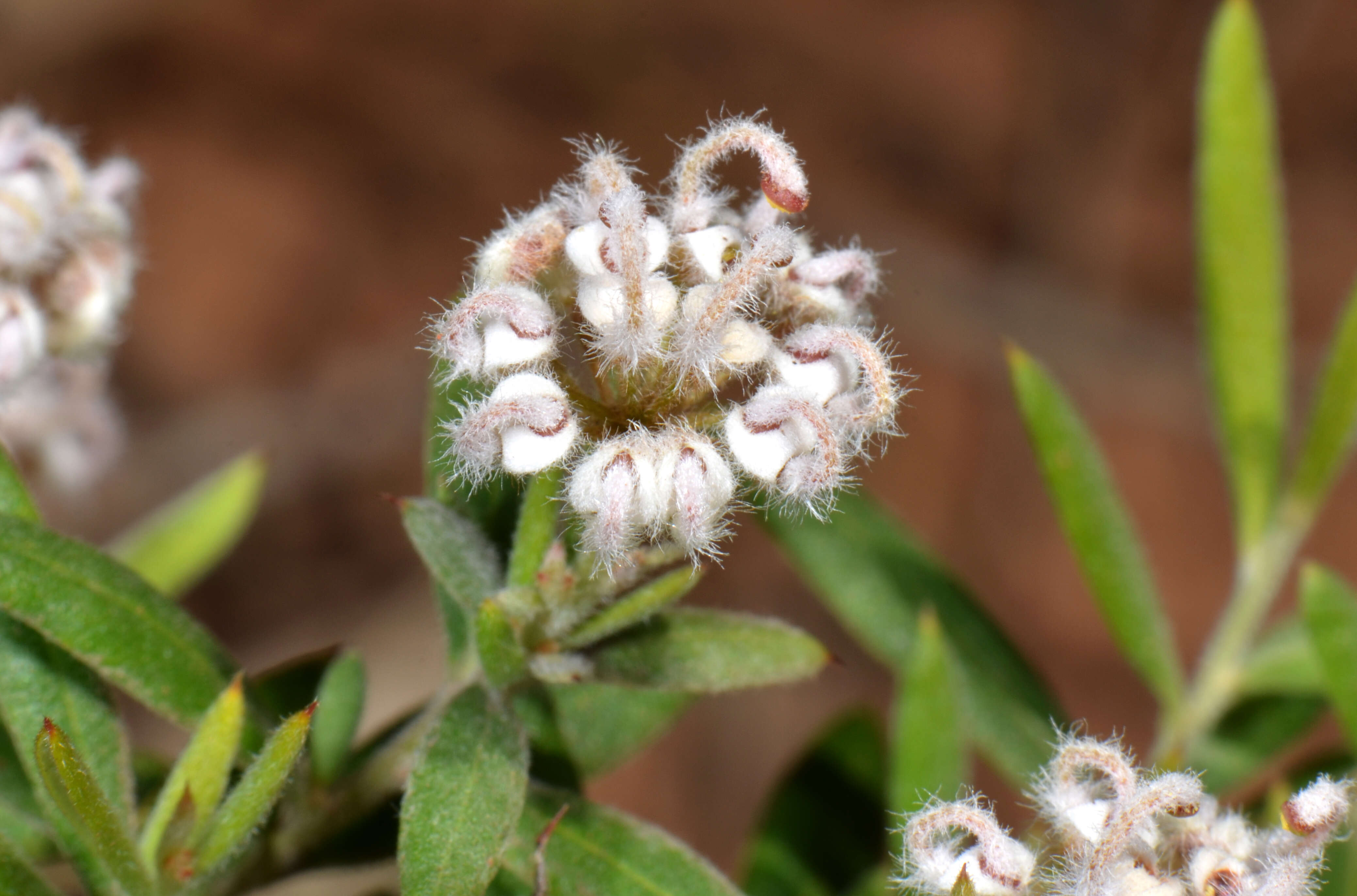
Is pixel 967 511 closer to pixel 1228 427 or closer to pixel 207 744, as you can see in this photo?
pixel 1228 427

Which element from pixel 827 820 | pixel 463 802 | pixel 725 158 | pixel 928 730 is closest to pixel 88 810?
pixel 463 802

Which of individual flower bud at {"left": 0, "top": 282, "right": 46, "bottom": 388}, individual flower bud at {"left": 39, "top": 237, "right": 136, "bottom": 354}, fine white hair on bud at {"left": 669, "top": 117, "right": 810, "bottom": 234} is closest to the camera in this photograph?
fine white hair on bud at {"left": 669, "top": 117, "right": 810, "bottom": 234}

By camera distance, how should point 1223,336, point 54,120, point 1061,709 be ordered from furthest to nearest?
point 54,120, point 1061,709, point 1223,336

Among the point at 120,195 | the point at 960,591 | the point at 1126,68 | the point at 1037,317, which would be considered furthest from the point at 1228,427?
the point at 1126,68

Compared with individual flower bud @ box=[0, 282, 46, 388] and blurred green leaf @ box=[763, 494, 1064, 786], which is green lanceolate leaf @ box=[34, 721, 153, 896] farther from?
blurred green leaf @ box=[763, 494, 1064, 786]

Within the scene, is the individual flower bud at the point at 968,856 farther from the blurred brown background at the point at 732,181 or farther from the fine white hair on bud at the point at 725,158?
the blurred brown background at the point at 732,181

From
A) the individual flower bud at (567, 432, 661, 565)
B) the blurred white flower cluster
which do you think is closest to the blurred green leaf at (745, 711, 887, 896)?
the individual flower bud at (567, 432, 661, 565)
